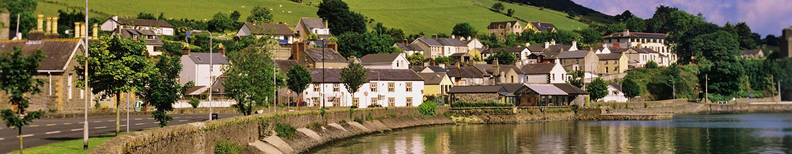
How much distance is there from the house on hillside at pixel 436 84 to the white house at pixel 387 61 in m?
8.55

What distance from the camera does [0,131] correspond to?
43.9 metres

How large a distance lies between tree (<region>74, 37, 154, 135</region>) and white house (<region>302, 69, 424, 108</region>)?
64075 mm

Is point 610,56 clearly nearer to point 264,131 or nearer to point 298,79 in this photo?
point 298,79

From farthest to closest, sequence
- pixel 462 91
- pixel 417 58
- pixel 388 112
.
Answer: pixel 417 58 → pixel 462 91 → pixel 388 112

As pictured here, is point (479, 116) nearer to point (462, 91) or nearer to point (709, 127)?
point (462, 91)

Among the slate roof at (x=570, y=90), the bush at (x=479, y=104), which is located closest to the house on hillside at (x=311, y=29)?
the slate roof at (x=570, y=90)

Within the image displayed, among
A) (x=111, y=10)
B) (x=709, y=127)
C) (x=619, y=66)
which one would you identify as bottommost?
(x=709, y=127)

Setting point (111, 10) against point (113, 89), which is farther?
point (111, 10)

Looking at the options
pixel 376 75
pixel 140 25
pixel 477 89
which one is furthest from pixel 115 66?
pixel 140 25

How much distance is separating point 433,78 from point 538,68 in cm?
3382

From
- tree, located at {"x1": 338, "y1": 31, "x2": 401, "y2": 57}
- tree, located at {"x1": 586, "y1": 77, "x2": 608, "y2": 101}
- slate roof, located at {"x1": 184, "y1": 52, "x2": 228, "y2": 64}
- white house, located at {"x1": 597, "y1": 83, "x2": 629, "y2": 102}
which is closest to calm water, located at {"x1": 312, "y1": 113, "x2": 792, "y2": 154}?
slate roof, located at {"x1": 184, "y1": 52, "x2": 228, "y2": 64}

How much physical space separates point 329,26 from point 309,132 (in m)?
138

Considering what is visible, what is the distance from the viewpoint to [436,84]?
12456 cm

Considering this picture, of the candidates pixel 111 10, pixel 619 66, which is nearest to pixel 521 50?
pixel 619 66
